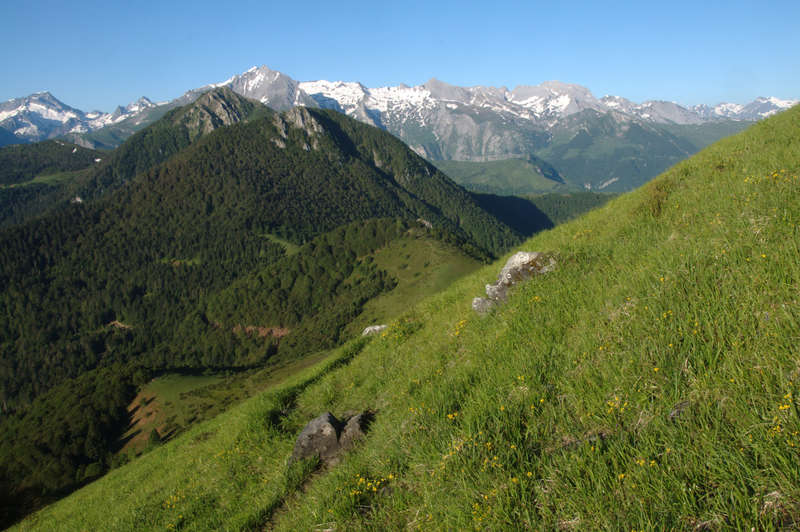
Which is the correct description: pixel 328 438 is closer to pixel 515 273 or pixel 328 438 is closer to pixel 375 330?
pixel 515 273

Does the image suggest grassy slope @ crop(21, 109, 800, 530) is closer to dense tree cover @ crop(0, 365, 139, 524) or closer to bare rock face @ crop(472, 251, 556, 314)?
bare rock face @ crop(472, 251, 556, 314)

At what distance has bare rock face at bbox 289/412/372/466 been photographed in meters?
8.40

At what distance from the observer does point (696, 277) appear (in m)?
6.61

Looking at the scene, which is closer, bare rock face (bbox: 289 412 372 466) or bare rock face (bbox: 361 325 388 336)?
bare rock face (bbox: 289 412 372 466)

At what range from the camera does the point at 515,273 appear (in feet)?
37.0

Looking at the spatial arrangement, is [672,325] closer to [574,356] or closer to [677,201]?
[574,356]

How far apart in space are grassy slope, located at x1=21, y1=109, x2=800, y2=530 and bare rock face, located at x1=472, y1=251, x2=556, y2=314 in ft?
1.46

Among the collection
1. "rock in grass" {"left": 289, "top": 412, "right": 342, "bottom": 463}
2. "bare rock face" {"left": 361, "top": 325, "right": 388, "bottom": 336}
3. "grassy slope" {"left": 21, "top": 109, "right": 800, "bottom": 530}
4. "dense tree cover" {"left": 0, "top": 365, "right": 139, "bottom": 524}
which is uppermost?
"grassy slope" {"left": 21, "top": 109, "right": 800, "bottom": 530}

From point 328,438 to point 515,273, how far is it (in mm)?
6631

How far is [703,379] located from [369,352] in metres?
10.6

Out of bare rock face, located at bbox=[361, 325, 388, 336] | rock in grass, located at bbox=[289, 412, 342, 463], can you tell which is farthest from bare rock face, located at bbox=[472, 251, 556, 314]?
bare rock face, located at bbox=[361, 325, 388, 336]

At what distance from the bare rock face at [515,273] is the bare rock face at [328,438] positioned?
15.2ft

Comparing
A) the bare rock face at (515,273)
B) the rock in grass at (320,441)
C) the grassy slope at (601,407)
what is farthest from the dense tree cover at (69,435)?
the bare rock face at (515,273)

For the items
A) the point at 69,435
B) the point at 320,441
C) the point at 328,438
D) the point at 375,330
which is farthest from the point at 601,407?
the point at 69,435
